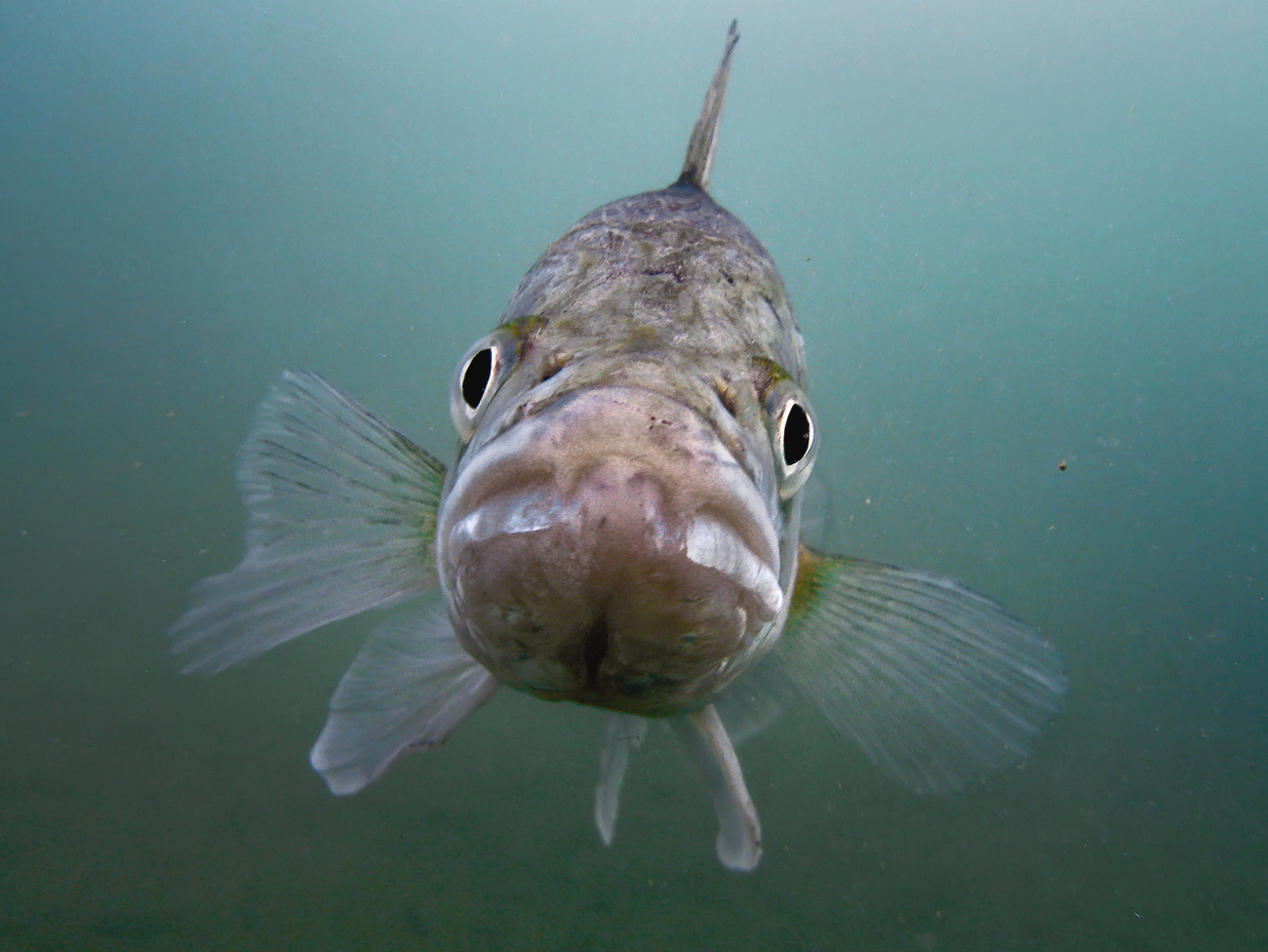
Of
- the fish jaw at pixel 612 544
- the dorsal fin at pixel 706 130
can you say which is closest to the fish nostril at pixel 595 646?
the fish jaw at pixel 612 544

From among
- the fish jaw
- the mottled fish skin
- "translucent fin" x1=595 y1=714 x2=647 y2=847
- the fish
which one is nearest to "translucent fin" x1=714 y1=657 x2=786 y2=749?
the fish

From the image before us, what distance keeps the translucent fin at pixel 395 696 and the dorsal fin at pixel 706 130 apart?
2.42 metres

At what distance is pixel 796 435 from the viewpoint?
1662 millimetres

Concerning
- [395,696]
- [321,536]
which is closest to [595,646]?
[321,536]

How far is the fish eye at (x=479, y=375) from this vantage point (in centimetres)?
158

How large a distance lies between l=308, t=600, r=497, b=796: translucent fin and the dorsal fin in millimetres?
2418

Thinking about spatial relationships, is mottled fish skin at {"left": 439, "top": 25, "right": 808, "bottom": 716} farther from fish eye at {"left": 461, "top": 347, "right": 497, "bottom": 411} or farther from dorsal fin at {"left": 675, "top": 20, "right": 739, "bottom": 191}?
dorsal fin at {"left": 675, "top": 20, "right": 739, "bottom": 191}

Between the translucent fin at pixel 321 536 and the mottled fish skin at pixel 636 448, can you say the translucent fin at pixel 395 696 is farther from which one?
the mottled fish skin at pixel 636 448

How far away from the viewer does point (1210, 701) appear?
9086 millimetres

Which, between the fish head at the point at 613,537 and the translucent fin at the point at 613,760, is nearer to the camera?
the fish head at the point at 613,537

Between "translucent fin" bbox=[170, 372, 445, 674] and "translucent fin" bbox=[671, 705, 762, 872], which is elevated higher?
"translucent fin" bbox=[170, 372, 445, 674]

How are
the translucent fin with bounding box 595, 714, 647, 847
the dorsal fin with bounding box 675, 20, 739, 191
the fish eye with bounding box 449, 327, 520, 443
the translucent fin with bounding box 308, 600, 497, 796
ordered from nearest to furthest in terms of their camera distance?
1. the fish eye with bounding box 449, 327, 520, 443
2. the translucent fin with bounding box 308, 600, 497, 796
3. the translucent fin with bounding box 595, 714, 647, 847
4. the dorsal fin with bounding box 675, 20, 739, 191

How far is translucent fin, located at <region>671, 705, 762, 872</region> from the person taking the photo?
2.62 m

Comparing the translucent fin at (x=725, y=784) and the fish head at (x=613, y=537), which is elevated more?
the fish head at (x=613, y=537)
